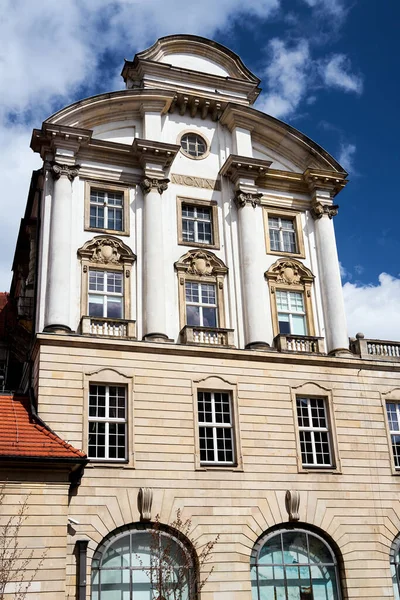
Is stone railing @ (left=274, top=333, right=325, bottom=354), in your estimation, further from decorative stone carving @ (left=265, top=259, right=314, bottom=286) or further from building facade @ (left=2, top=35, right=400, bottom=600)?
decorative stone carving @ (left=265, top=259, right=314, bottom=286)

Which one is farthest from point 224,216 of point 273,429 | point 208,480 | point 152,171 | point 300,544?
point 300,544

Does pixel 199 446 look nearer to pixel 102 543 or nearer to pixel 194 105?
pixel 102 543

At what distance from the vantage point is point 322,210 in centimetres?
3275

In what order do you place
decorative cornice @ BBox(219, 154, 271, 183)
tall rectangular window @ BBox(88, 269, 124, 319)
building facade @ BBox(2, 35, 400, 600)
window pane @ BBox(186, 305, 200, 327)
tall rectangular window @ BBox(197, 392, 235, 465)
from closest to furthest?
building facade @ BBox(2, 35, 400, 600) < tall rectangular window @ BBox(197, 392, 235, 465) < tall rectangular window @ BBox(88, 269, 124, 319) < window pane @ BBox(186, 305, 200, 327) < decorative cornice @ BBox(219, 154, 271, 183)

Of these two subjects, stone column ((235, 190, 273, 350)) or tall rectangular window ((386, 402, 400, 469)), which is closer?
stone column ((235, 190, 273, 350))

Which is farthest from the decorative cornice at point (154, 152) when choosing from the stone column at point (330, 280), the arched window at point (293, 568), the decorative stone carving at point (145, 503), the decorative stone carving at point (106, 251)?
the arched window at point (293, 568)

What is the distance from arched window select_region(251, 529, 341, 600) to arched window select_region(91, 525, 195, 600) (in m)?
2.64

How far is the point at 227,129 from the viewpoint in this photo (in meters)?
33.2

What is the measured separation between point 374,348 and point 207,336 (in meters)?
7.45

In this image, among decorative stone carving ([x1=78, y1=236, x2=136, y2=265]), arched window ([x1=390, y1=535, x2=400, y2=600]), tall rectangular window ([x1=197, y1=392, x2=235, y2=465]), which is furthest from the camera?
decorative stone carving ([x1=78, y1=236, x2=136, y2=265])

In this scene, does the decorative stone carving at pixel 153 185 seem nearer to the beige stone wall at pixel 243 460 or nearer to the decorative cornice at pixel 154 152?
the decorative cornice at pixel 154 152

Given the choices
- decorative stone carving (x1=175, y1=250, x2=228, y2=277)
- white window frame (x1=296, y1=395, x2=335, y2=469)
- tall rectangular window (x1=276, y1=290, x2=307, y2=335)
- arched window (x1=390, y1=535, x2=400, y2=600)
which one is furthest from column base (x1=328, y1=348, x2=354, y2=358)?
arched window (x1=390, y1=535, x2=400, y2=600)

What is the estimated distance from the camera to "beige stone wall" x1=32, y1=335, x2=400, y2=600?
79.8ft

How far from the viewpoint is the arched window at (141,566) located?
23.0 m
